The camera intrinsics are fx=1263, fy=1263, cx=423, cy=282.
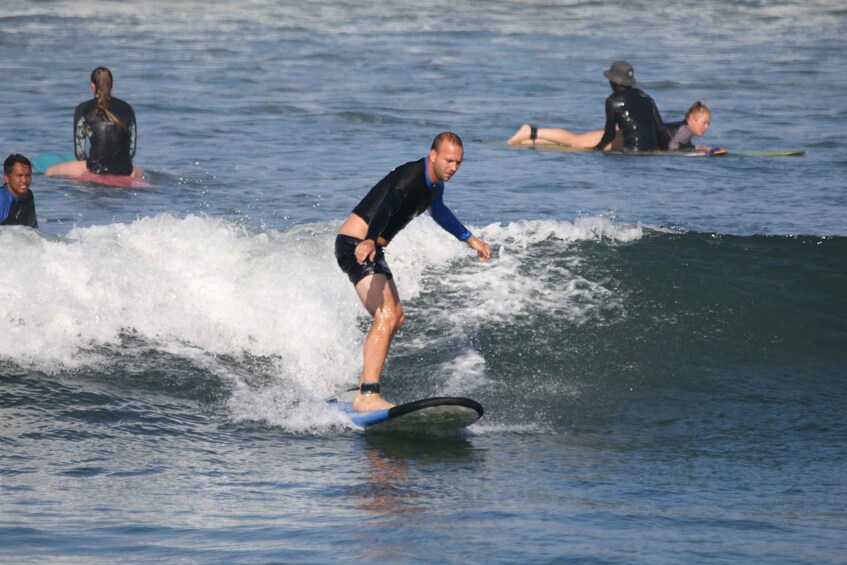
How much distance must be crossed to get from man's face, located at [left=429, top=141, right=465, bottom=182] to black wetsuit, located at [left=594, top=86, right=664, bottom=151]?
9697mm

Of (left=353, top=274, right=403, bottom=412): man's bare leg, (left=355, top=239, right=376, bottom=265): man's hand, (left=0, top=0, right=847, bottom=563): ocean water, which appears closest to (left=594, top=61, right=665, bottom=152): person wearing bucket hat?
(left=0, top=0, right=847, bottom=563): ocean water

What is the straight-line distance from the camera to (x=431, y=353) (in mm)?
8516

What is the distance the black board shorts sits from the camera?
7039mm

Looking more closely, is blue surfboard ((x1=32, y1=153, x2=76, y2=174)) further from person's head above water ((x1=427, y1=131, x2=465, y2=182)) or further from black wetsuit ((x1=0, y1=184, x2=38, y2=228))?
person's head above water ((x1=427, y1=131, x2=465, y2=182))

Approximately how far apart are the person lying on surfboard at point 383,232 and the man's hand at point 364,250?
182mm

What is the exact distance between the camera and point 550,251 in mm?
10156

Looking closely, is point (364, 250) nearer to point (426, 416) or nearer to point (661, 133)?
point (426, 416)

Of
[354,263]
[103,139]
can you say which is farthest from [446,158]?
[103,139]

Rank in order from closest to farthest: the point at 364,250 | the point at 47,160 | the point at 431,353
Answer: the point at 364,250 → the point at 431,353 → the point at 47,160

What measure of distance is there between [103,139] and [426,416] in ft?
26.2

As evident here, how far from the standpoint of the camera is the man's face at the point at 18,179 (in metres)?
9.34

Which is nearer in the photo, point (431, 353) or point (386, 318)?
point (386, 318)

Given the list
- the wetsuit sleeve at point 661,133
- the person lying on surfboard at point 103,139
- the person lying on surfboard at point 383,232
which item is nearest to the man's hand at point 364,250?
the person lying on surfboard at point 383,232

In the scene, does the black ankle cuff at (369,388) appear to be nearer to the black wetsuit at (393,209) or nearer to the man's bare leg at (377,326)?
the man's bare leg at (377,326)
